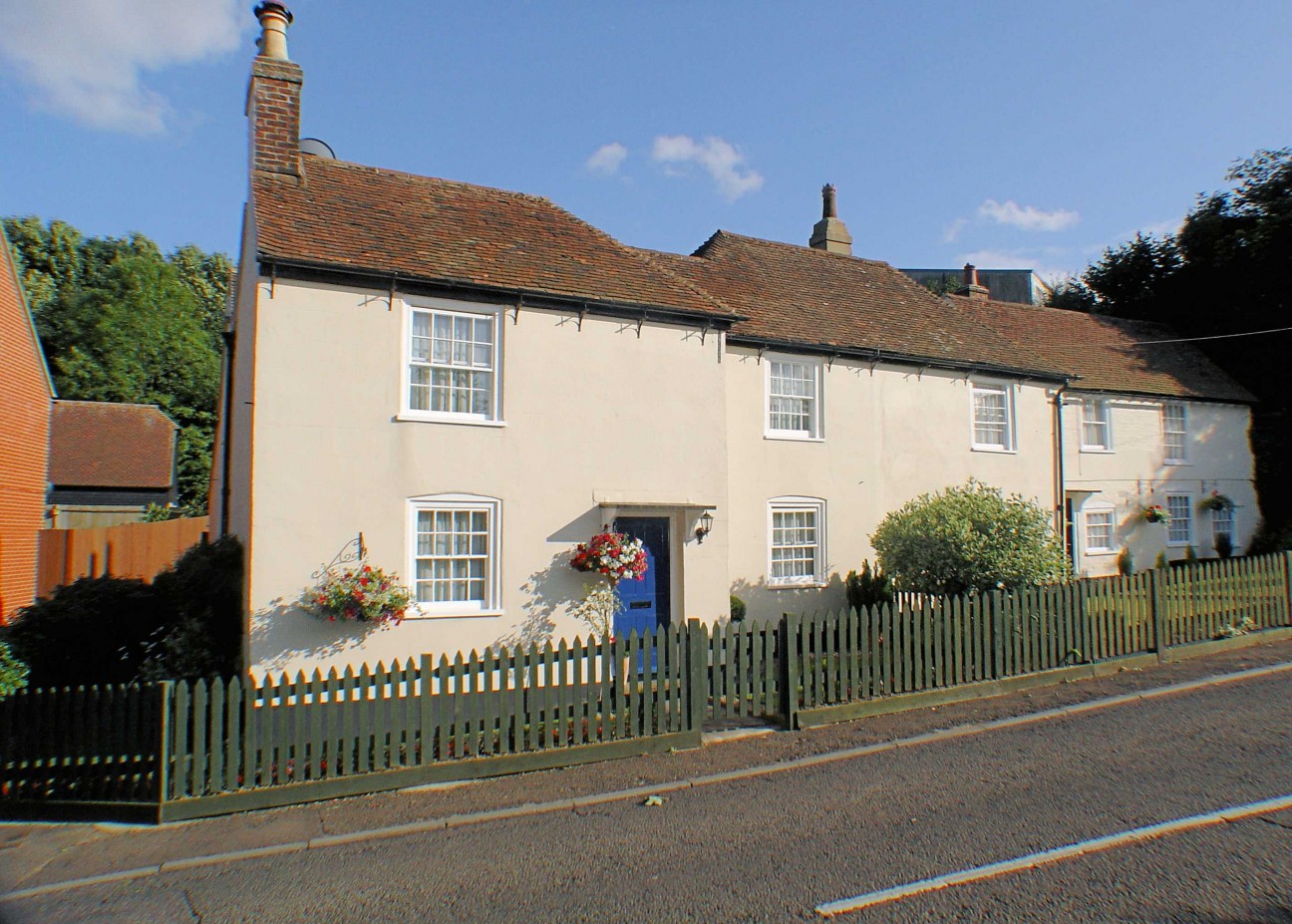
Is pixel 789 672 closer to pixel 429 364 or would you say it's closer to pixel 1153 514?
pixel 429 364

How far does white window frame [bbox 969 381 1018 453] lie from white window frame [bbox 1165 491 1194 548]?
8.56 meters

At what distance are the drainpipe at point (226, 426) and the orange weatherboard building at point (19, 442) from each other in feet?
15.3

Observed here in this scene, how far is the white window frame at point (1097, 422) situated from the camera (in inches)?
880

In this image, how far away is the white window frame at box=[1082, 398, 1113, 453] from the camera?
22.3m

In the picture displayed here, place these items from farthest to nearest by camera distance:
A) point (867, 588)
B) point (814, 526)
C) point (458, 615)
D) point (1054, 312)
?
point (1054, 312) < point (814, 526) < point (867, 588) < point (458, 615)

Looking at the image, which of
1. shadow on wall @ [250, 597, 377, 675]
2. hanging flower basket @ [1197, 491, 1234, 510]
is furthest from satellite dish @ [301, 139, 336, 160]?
hanging flower basket @ [1197, 491, 1234, 510]

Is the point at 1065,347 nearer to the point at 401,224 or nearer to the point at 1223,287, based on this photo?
the point at 1223,287

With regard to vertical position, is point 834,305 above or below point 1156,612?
above

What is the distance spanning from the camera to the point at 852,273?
20.5m

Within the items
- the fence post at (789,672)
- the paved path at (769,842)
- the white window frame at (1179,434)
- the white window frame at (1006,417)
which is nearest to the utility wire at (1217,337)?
the white window frame at (1179,434)

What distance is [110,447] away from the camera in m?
29.2

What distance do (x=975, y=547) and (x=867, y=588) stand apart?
8.96 ft

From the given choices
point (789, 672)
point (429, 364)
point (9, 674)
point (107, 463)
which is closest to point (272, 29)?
point (429, 364)

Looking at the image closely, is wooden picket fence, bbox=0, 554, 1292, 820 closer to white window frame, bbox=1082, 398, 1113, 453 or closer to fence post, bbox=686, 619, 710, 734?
fence post, bbox=686, 619, 710, 734
